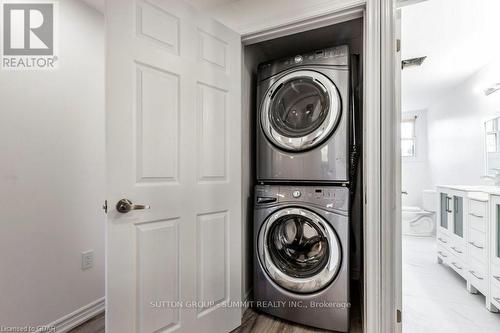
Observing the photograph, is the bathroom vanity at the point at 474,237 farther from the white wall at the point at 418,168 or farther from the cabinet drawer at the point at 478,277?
the white wall at the point at 418,168

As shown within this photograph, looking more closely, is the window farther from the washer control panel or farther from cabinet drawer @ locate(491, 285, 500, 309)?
the washer control panel

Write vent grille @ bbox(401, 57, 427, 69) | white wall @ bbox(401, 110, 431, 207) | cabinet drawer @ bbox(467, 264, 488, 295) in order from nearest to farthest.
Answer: cabinet drawer @ bbox(467, 264, 488, 295)
vent grille @ bbox(401, 57, 427, 69)
white wall @ bbox(401, 110, 431, 207)

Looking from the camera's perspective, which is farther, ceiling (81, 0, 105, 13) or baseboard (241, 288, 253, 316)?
baseboard (241, 288, 253, 316)

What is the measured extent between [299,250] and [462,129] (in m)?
3.73

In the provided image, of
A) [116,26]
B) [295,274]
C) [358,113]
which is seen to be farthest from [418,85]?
[116,26]

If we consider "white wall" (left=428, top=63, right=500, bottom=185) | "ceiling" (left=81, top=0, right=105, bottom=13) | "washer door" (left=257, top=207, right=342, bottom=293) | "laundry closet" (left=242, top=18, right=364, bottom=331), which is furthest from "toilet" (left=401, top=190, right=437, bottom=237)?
"ceiling" (left=81, top=0, right=105, bottom=13)

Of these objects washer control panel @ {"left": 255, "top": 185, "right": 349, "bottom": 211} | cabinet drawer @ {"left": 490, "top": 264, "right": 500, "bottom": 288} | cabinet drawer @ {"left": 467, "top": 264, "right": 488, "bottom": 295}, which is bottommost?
cabinet drawer @ {"left": 467, "top": 264, "right": 488, "bottom": 295}

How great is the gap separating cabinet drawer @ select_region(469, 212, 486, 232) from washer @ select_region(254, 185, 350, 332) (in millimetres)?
1409

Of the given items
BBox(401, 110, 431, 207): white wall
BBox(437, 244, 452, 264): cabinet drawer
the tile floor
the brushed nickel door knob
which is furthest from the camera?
BBox(401, 110, 431, 207): white wall

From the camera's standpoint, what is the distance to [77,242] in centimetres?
170

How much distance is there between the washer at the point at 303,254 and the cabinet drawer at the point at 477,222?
4.62 feet

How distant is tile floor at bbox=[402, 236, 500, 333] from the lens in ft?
5.58

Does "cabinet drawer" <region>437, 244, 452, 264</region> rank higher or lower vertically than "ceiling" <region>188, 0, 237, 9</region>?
lower

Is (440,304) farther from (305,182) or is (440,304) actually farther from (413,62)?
(413,62)
